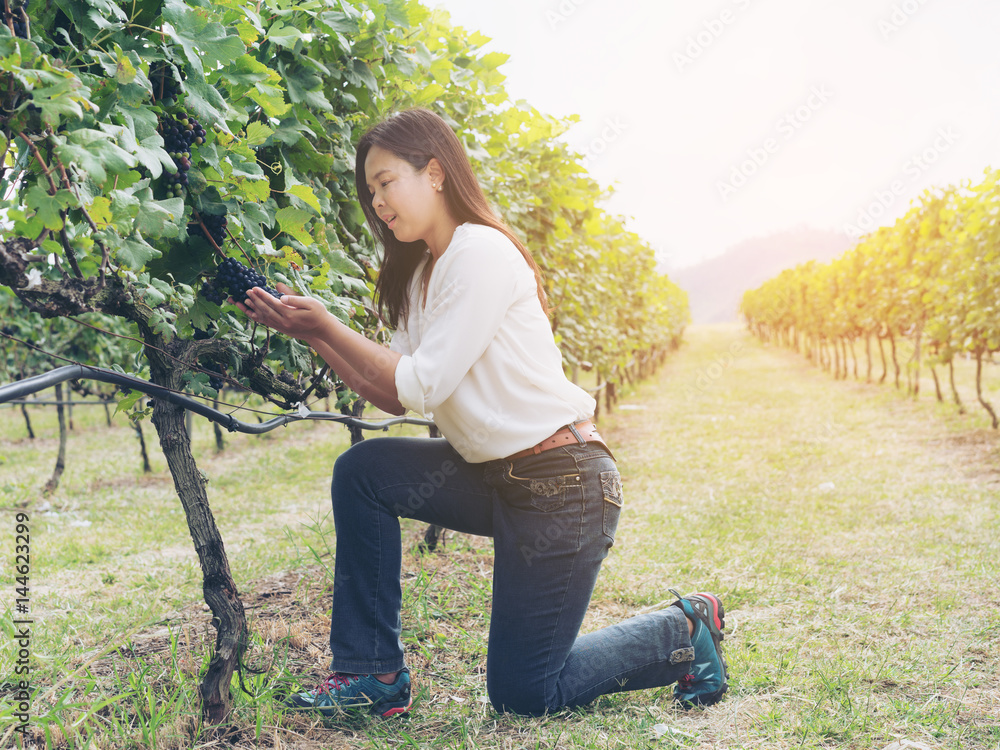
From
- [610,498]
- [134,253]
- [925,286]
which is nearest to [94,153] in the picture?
[134,253]

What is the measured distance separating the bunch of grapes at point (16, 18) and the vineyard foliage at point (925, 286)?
8503mm

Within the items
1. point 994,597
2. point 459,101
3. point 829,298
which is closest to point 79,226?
point 459,101

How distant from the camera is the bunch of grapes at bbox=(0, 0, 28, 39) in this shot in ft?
4.11

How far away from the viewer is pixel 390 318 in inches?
90.9

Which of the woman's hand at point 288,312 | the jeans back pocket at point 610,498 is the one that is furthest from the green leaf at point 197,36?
the jeans back pocket at point 610,498

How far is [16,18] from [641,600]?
10.7ft

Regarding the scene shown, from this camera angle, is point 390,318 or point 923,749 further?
point 390,318

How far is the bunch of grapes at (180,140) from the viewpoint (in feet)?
5.40

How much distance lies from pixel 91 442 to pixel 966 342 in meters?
12.7

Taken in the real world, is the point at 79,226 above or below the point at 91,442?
above

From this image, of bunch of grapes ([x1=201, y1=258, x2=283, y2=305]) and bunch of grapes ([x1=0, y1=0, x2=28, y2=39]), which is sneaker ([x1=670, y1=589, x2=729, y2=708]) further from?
bunch of grapes ([x1=0, y1=0, x2=28, y2=39])

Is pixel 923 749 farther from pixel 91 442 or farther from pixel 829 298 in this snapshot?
pixel 829 298

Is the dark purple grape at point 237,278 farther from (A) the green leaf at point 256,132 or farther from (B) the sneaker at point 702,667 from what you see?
(B) the sneaker at point 702,667

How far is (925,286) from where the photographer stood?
37.4 feet
